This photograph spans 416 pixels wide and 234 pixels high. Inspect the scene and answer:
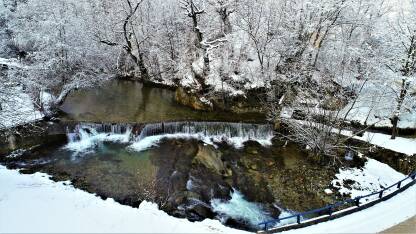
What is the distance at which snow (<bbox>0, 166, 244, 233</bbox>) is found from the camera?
10.9m

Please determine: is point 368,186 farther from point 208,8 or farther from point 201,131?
point 208,8

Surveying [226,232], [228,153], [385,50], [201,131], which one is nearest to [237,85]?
[201,131]

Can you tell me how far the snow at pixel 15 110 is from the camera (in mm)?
15760

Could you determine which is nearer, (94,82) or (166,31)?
(94,82)

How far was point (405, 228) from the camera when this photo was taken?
11.0m

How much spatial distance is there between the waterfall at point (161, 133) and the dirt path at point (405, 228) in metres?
8.91

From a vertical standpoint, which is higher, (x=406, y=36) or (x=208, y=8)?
(x=208, y=8)

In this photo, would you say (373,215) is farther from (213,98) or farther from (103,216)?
(213,98)

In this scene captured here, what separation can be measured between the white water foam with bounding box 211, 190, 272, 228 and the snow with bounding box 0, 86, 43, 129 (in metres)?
10.2

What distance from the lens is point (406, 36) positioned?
16.6 meters

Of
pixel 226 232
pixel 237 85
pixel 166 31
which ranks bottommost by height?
pixel 226 232

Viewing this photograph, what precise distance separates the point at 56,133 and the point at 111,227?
9.98m

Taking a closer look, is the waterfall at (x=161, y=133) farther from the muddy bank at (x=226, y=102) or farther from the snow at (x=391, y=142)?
the snow at (x=391, y=142)

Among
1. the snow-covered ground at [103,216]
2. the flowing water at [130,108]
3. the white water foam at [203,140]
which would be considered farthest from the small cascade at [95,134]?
the snow-covered ground at [103,216]
